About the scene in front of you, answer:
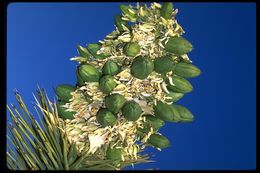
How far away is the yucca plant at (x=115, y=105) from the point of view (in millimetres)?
2188

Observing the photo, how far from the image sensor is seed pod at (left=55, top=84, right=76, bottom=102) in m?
2.38

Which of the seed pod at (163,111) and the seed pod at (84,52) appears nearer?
the seed pod at (163,111)

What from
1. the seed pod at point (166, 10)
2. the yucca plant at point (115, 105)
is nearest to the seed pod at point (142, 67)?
the yucca plant at point (115, 105)

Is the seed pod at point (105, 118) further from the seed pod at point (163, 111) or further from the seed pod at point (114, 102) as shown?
the seed pod at point (163, 111)

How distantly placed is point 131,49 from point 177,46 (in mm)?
228

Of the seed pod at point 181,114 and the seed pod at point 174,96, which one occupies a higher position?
the seed pod at point 174,96

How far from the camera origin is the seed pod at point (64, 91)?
93.8 inches

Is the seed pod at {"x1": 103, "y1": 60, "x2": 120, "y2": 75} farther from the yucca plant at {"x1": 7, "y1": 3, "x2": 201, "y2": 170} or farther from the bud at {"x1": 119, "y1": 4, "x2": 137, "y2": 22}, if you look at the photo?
the bud at {"x1": 119, "y1": 4, "x2": 137, "y2": 22}

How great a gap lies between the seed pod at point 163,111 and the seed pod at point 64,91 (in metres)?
0.43

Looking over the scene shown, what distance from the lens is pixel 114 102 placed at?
2.15 meters

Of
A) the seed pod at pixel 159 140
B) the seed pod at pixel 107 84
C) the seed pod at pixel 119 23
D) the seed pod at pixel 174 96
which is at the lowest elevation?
the seed pod at pixel 159 140

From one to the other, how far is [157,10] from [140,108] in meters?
0.55

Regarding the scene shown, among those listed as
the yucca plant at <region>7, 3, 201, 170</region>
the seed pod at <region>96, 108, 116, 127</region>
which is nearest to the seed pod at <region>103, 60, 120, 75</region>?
the yucca plant at <region>7, 3, 201, 170</region>
